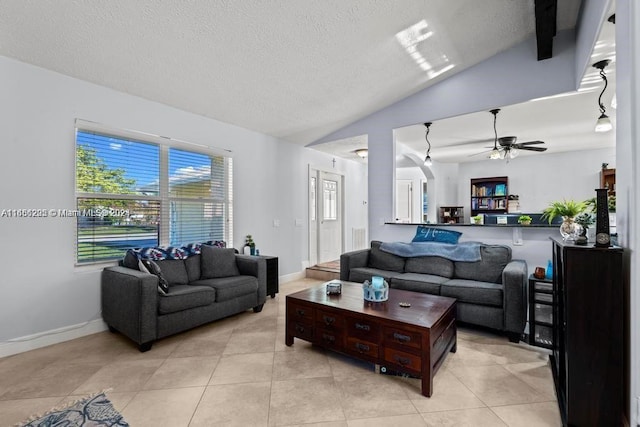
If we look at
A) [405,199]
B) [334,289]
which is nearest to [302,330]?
[334,289]

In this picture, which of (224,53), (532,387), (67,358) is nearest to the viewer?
(532,387)

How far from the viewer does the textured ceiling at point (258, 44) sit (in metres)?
2.37

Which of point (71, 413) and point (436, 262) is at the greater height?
point (436, 262)

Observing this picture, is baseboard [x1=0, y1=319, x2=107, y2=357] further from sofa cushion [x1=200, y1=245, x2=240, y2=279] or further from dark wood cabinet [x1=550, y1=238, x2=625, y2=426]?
dark wood cabinet [x1=550, y1=238, x2=625, y2=426]

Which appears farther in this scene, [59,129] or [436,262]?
[436,262]

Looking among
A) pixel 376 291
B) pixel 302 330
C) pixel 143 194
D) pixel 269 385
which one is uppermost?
pixel 143 194

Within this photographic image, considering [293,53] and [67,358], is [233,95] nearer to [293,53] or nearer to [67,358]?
[293,53]

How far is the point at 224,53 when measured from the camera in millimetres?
2908

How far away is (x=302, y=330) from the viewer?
8.60 feet

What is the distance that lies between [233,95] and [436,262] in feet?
10.2

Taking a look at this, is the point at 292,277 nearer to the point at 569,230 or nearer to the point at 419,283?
the point at 419,283

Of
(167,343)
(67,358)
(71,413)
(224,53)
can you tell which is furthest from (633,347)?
(67,358)

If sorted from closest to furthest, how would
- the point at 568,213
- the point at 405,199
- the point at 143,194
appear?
the point at 568,213, the point at 143,194, the point at 405,199

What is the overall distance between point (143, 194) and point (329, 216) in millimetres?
3512
